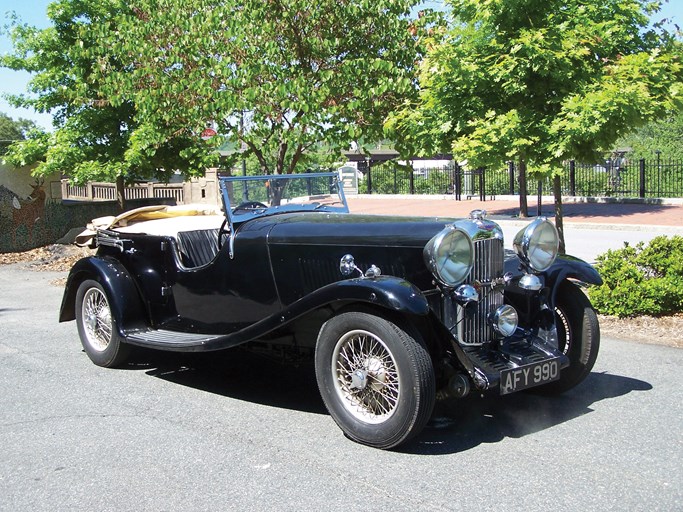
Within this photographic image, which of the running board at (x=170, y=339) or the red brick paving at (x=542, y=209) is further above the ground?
the red brick paving at (x=542, y=209)

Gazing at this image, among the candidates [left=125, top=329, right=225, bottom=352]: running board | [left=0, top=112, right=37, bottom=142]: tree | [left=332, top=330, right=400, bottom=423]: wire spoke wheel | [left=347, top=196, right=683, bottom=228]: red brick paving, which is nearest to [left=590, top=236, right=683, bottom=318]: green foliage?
[left=332, top=330, right=400, bottom=423]: wire spoke wheel

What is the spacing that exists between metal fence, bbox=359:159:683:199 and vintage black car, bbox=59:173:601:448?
17.3 metres

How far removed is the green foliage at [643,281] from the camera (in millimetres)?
7297

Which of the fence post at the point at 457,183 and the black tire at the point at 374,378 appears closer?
the black tire at the point at 374,378

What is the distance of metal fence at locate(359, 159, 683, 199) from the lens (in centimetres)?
2562

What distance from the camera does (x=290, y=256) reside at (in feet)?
16.8

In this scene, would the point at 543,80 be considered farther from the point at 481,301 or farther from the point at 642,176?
the point at 642,176

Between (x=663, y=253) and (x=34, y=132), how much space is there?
39.8 feet

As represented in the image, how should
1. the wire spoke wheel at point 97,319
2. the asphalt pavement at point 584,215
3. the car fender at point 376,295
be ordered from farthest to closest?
the asphalt pavement at point 584,215
the wire spoke wheel at point 97,319
the car fender at point 376,295

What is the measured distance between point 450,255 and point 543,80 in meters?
4.20

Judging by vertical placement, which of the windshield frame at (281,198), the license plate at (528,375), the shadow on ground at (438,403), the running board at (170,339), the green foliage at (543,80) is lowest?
the shadow on ground at (438,403)

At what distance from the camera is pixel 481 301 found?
471 cm

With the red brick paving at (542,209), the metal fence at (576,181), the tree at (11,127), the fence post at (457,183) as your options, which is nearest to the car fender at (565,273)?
the red brick paving at (542,209)

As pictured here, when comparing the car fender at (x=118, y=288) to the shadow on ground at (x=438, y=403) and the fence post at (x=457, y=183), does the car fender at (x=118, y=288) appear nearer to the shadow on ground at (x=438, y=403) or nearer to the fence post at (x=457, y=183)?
the shadow on ground at (x=438, y=403)
